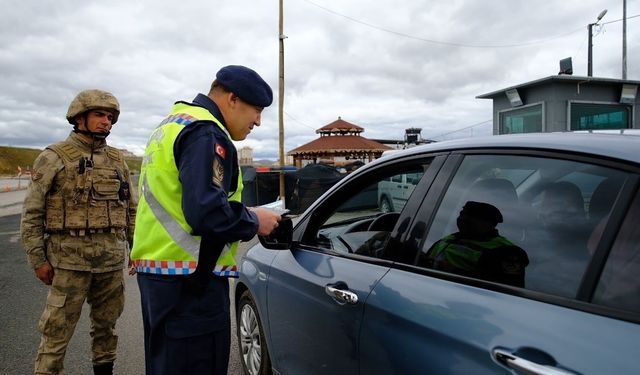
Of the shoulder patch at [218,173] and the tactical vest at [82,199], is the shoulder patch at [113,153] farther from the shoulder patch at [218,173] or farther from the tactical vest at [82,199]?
the shoulder patch at [218,173]

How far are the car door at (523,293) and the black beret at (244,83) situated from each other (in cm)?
84

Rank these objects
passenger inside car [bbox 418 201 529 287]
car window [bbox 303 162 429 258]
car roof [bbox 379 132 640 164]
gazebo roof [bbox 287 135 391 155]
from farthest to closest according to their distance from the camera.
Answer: gazebo roof [bbox 287 135 391 155] < car window [bbox 303 162 429 258] < passenger inside car [bbox 418 201 529 287] < car roof [bbox 379 132 640 164]

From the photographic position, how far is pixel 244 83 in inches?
74.0

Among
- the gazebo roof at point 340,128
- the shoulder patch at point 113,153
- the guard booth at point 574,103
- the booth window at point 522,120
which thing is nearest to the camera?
the shoulder patch at point 113,153

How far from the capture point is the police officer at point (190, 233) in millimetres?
1661

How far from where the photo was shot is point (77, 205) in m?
2.81

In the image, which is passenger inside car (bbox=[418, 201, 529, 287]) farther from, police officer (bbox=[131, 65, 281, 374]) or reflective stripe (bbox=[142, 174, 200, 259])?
reflective stripe (bbox=[142, 174, 200, 259])

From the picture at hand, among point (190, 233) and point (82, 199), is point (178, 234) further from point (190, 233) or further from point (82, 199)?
point (82, 199)

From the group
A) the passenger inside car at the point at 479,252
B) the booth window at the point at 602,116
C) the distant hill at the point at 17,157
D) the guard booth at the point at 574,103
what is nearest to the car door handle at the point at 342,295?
the passenger inside car at the point at 479,252

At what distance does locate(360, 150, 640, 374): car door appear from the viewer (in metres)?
1.11

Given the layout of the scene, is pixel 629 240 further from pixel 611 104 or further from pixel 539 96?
pixel 611 104

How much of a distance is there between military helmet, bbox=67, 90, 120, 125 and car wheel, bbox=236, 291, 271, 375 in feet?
5.09

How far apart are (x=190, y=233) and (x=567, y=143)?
1377 mm

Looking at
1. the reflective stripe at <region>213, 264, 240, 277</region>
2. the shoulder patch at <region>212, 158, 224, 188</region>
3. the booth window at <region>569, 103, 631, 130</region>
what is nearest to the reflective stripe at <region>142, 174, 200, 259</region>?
the reflective stripe at <region>213, 264, 240, 277</region>
